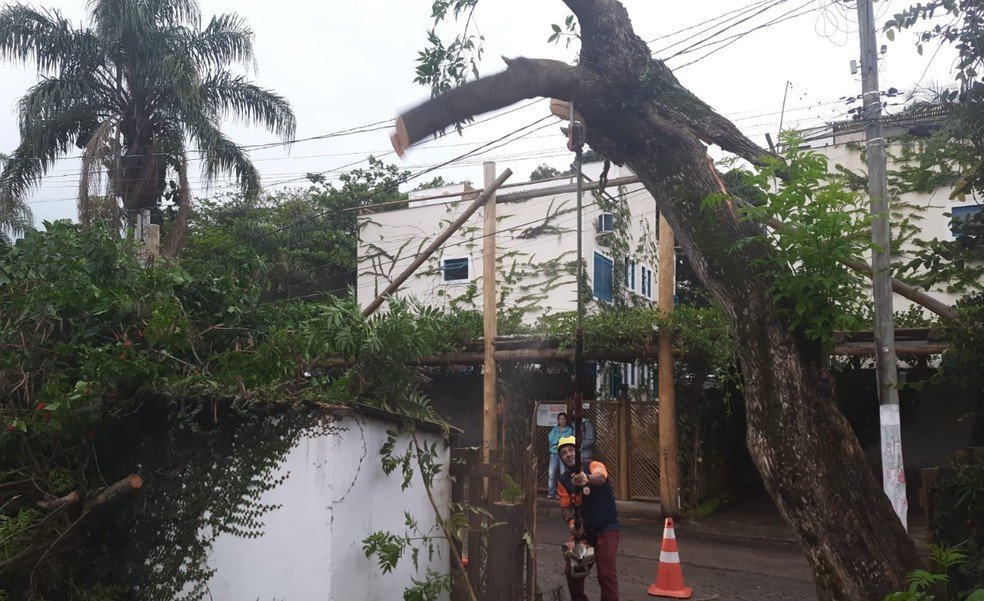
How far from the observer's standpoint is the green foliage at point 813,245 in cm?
501

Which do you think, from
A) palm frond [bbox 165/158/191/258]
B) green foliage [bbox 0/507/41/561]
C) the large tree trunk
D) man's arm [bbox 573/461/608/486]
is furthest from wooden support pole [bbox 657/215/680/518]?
palm frond [bbox 165/158/191/258]

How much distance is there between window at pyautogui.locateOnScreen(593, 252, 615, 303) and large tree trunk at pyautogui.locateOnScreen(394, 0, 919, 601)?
13.7 m

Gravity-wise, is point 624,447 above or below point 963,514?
below

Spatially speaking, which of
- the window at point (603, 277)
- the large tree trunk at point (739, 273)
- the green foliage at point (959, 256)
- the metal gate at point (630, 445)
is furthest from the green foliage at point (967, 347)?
the window at point (603, 277)

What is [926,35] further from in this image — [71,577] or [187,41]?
[187,41]

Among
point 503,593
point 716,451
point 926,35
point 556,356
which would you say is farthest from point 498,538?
point 716,451

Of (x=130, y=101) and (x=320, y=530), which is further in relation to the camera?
(x=130, y=101)

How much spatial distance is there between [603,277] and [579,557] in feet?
45.2

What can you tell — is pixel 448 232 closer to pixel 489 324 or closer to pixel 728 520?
pixel 489 324

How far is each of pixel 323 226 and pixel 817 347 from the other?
22279 mm

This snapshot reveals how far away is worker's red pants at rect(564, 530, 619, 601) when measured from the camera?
6840mm

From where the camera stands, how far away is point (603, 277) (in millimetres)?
19922

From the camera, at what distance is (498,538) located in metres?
6.02

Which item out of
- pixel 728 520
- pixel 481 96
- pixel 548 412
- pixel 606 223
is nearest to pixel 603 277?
pixel 606 223
